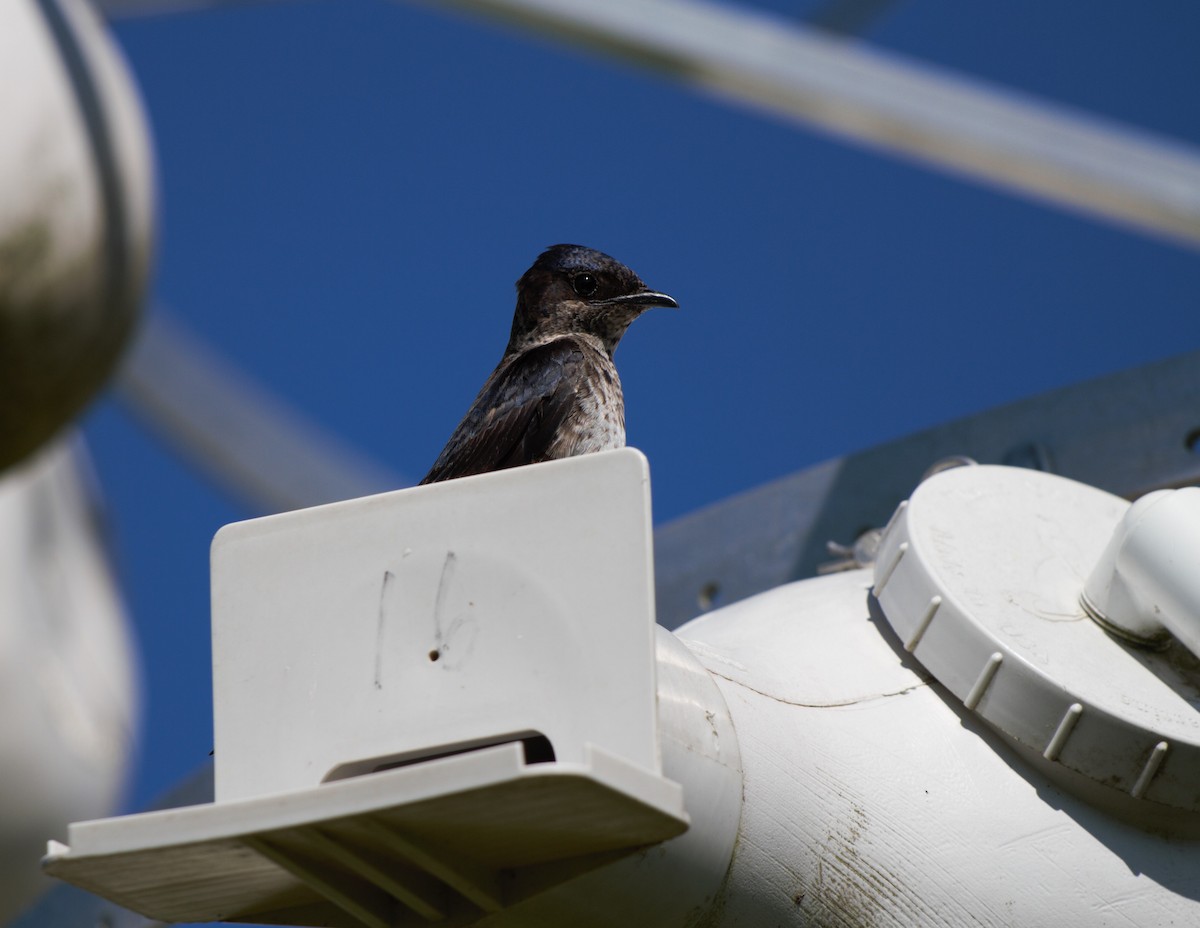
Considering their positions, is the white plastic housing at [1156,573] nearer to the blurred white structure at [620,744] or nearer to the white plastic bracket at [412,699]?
the blurred white structure at [620,744]

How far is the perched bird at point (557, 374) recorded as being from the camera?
3.57 metres

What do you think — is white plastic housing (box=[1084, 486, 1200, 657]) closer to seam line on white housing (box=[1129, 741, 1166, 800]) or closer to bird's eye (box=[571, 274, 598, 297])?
seam line on white housing (box=[1129, 741, 1166, 800])

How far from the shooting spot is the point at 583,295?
4195mm

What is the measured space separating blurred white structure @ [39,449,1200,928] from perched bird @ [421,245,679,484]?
0.93 meters

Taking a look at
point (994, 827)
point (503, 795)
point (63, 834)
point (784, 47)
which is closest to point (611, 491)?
point (503, 795)

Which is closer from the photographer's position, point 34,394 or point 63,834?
point 34,394

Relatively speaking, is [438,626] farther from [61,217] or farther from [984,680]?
[61,217]

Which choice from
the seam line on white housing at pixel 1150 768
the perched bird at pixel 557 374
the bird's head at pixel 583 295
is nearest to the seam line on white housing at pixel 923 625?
the seam line on white housing at pixel 1150 768

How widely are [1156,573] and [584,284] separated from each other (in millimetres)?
1889

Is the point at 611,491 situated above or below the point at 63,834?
above

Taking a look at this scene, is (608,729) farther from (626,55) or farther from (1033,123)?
(626,55)

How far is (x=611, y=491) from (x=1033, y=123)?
6.83 feet

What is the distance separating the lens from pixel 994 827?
251cm

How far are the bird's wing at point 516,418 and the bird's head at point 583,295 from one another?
40 centimetres
